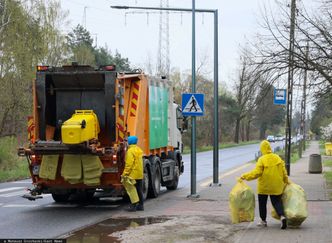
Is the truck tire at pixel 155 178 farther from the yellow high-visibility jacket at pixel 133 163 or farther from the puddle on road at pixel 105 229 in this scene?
the puddle on road at pixel 105 229

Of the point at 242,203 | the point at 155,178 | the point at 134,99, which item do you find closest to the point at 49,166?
the point at 134,99

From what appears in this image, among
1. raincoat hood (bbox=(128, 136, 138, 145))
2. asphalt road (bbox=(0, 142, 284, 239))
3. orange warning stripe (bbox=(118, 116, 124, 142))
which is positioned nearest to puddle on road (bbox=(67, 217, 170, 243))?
asphalt road (bbox=(0, 142, 284, 239))

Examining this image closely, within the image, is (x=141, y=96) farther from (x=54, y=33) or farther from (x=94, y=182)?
(x=54, y=33)

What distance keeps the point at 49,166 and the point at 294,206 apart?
6.08 meters

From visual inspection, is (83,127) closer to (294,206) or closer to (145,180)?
(145,180)

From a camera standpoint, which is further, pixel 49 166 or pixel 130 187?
pixel 49 166

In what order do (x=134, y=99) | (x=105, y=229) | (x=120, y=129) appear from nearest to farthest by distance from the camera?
1. (x=105, y=229)
2. (x=120, y=129)
3. (x=134, y=99)

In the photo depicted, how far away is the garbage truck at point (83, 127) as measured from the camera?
13594 mm

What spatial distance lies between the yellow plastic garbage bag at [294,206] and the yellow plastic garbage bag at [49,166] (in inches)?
221

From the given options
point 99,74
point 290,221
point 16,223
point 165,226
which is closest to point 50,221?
point 16,223

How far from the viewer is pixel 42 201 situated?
16703 mm

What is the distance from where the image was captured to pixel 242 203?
37.2 ft

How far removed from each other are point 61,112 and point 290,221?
666 cm

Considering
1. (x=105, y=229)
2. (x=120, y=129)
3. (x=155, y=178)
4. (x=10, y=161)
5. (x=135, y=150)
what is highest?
(x=120, y=129)
